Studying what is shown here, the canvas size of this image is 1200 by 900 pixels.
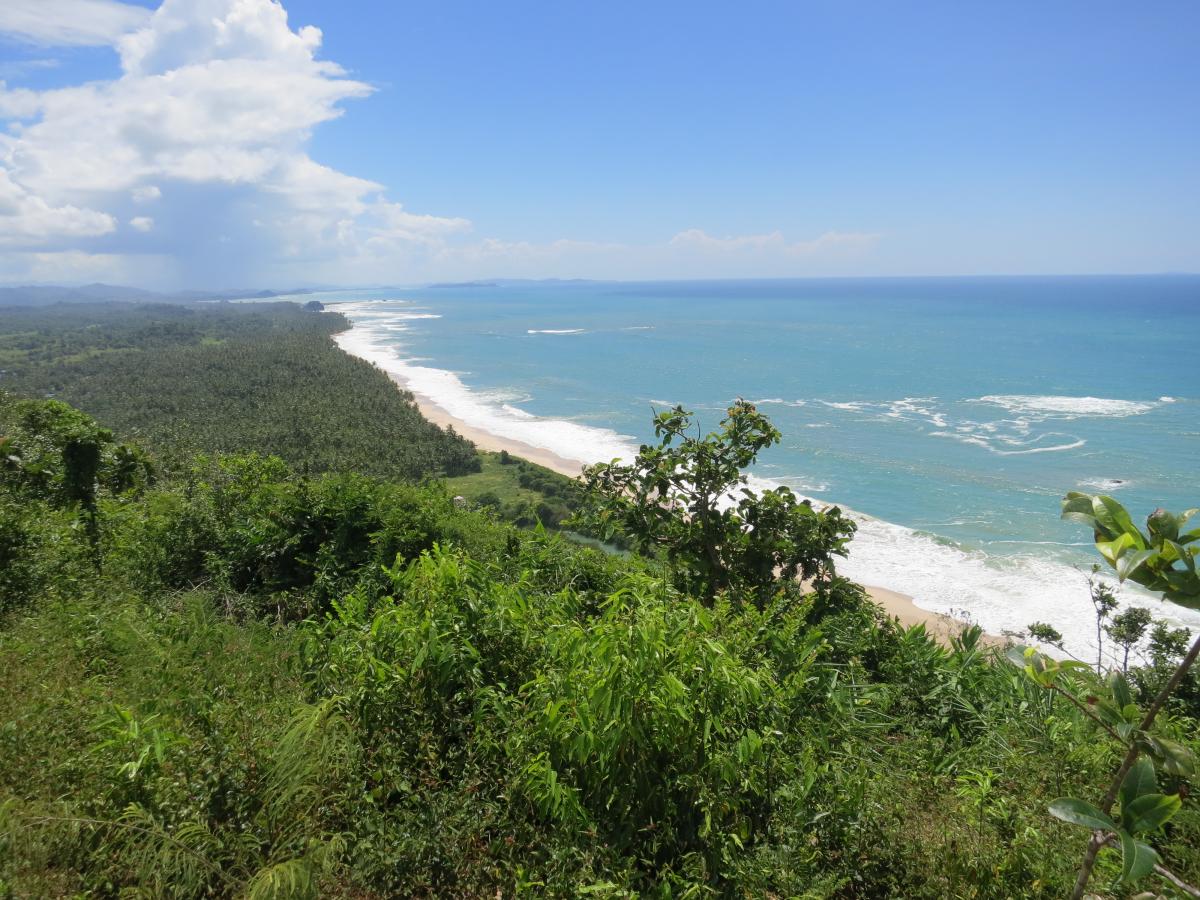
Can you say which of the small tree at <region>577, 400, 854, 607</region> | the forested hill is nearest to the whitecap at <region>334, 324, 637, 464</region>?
the forested hill

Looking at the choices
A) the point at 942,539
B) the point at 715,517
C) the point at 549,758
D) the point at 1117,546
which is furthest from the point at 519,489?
the point at 1117,546

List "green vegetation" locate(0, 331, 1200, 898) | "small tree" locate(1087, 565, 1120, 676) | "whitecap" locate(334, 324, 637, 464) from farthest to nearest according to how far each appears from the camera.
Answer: "whitecap" locate(334, 324, 637, 464) < "small tree" locate(1087, 565, 1120, 676) < "green vegetation" locate(0, 331, 1200, 898)

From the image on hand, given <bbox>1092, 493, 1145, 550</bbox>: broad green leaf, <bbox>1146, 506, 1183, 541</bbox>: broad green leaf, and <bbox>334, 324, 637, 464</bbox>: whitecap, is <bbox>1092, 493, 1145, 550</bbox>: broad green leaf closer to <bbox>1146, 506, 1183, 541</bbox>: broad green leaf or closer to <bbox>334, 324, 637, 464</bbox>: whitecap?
<bbox>1146, 506, 1183, 541</bbox>: broad green leaf

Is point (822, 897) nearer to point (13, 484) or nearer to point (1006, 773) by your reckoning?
point (1006, 773)

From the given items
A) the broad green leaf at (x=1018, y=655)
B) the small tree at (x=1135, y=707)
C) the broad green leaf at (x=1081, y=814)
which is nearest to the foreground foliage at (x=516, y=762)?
the broad green leaf at (x=1018, y=655)

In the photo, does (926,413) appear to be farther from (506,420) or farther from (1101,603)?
(506,420)

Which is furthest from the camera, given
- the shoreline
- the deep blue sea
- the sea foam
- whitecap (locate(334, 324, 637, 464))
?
whitecap (locate(334, 324, 637, 464))

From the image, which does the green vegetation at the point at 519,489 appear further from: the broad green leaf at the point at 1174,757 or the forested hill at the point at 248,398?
the broad green leaf at the point at 1174,757
